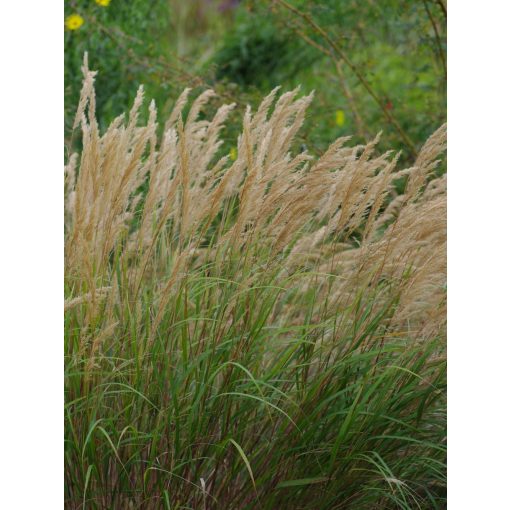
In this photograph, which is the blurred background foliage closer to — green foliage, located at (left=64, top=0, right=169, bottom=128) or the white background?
green foliage, located at (left=64, top=0, right=169, bottom=128)

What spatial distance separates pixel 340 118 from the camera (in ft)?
15.5

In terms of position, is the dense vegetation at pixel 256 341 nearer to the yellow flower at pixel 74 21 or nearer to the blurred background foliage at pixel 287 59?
the blurred background foliage at pixel 287 59

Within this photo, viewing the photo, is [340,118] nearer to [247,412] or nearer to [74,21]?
[74,21]

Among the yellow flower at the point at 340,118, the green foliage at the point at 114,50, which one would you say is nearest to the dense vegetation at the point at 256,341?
the green foliage at the point at 114,50

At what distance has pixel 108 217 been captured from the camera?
7.46 feet

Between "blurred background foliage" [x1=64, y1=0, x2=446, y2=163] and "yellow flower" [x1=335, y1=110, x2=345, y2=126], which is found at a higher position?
"blurred background foliage" [x1=64, y1=0, x2=446, y2=163]

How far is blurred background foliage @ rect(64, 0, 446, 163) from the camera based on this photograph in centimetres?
413

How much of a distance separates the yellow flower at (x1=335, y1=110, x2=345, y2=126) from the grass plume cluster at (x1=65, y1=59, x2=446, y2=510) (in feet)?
7.85

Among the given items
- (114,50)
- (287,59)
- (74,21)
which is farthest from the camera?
(287,59)

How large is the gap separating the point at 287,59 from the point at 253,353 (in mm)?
3733
